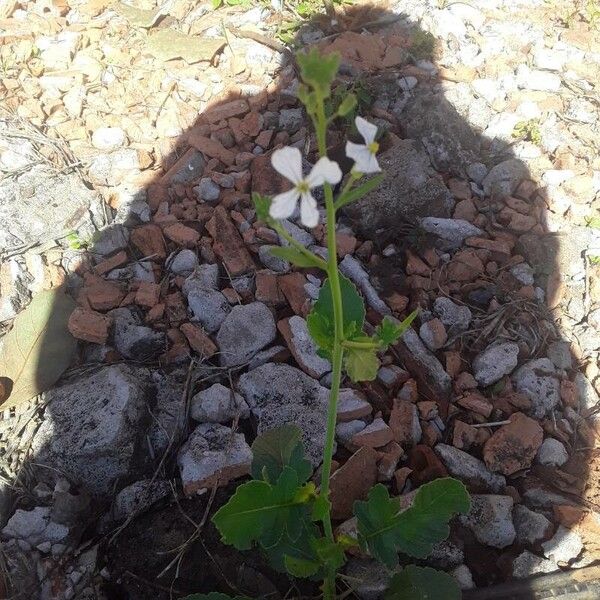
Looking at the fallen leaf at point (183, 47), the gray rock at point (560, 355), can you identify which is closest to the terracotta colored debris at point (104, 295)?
the fallen leaf at point (183, 47)

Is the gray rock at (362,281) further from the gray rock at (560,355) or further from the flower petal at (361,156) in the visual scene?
the flower petal at (361,156)

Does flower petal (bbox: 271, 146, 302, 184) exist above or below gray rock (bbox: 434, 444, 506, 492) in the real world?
above

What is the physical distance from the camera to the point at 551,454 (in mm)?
2449

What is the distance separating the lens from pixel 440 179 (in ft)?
10.1

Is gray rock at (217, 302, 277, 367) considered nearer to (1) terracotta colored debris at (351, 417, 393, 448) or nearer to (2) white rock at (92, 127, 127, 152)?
(1) terracotta colored debris at (351, 417, 393, 448)

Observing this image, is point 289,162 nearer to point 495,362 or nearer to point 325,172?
point 325,172

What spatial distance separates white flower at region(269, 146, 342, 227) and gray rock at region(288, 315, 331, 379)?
3.99 ft

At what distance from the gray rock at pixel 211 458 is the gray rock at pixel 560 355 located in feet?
4.29

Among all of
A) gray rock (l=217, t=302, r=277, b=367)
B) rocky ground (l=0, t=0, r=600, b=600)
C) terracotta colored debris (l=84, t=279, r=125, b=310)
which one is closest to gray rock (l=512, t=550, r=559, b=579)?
rocky ground (l=0, t=0, r=600, b=600)

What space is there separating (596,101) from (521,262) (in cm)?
122

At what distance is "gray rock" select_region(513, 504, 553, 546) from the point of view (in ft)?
7.40

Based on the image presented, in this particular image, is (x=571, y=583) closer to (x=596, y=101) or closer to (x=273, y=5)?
(x=596, y=101)

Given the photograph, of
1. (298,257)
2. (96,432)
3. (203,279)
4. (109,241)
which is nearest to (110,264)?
(109,241)

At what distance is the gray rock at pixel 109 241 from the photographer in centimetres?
295
